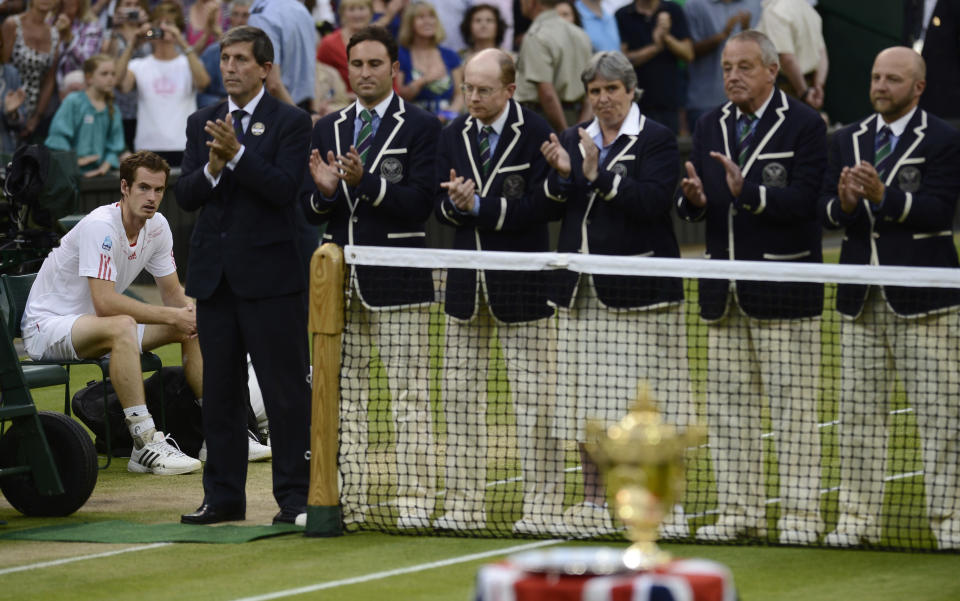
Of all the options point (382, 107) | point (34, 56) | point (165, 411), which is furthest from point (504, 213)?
point (34, 56)

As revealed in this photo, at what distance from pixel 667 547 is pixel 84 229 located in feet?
13.9

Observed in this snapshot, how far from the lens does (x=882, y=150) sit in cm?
784

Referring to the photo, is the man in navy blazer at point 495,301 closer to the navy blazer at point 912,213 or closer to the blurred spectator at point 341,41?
the navy blazer at point 912,213

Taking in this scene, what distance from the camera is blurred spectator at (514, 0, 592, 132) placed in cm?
1609

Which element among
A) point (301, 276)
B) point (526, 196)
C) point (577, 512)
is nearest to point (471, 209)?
point (526, 196)

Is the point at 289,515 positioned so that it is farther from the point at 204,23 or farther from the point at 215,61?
the point at 204,23

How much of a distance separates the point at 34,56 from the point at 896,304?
10932 mm

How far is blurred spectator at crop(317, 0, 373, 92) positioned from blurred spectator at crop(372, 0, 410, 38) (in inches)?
16.3

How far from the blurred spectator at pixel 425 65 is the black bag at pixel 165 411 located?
22.5ft

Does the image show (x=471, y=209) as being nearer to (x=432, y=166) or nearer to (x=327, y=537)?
(x=432, y=166)

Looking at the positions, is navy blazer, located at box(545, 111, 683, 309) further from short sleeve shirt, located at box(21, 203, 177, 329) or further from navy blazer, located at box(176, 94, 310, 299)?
short sleeve shirt, located at box(21, 203, 177, 329)

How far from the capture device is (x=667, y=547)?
7461 millimetres

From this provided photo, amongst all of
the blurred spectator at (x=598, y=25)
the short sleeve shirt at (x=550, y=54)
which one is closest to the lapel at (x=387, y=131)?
the short sleeve shirt at (x=550, y=54)

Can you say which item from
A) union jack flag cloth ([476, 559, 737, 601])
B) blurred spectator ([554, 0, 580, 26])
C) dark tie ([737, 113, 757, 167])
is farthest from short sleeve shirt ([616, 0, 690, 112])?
union jack flag cloth ([476, 559, 737, 601])
